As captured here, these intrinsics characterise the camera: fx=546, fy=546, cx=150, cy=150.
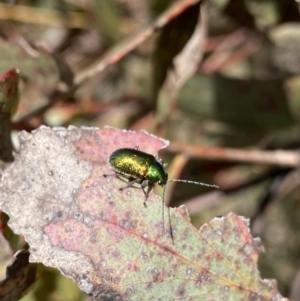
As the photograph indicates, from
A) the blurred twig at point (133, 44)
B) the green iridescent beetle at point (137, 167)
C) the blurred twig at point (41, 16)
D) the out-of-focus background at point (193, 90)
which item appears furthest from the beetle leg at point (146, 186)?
the blurred twig at point (41, 16)

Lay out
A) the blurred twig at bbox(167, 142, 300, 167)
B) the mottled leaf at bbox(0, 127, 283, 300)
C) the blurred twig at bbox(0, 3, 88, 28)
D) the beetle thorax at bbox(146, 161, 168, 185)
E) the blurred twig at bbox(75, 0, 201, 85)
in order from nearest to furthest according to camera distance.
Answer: the mottled leaf at bbox(0, 127, 283, 300)
the beetle thorax at bbox(146, 161, 168, 185)
the blurred twig at bbox(75, 0, 201, 85)
the blurred twig at bbox(167, 142, 300, 167)
the blurred twig at bbox(0, 3, 88, 28)

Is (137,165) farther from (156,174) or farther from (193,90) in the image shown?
(193,90)

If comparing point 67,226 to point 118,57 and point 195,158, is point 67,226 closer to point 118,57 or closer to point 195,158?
point 118,57

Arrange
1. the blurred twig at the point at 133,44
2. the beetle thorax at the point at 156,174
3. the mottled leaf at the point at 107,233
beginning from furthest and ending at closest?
1. the blurred twig at the point at 133,44
2. the beetle thorax at the point at 156,174
3. the mottled leaf at the point at 107,233

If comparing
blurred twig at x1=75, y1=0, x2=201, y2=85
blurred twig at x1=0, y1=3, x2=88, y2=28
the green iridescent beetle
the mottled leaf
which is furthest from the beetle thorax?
blurred twig at x1=0, y1=3, x2=88, y2=28

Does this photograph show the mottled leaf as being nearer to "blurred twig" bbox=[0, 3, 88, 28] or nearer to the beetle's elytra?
the beetle's elytra

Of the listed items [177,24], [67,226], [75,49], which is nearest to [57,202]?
[67,226]

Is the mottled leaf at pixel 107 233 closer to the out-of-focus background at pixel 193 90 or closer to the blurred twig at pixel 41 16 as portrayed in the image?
the out-of-focus background at pixel 193 90
